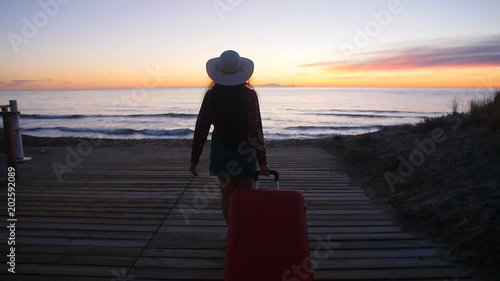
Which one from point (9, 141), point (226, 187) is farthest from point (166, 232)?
point (9, 141)

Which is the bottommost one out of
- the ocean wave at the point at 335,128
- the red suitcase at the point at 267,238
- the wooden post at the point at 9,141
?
the red suitcase at the point at 267,238

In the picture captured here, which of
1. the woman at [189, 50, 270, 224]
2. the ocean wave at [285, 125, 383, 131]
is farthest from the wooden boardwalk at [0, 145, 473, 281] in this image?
the ocean wave at [285, 125, 383, 131]

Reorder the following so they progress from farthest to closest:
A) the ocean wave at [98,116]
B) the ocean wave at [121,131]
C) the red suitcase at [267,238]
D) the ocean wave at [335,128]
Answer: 1. the ocean wave at [98,116]
2. the ocean wave at [335,128]
3. the ocean wave at [121,131]
4. the red suitcase at [267,238]

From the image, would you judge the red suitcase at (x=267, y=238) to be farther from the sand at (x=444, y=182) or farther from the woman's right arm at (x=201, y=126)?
the sand at (x=444, y=182)

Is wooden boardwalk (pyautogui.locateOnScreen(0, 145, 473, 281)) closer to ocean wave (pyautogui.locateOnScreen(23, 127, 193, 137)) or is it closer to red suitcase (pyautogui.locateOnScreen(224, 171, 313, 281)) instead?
red suitcase (pyautogui.locateOnScreen(224, 171, 313, 281))

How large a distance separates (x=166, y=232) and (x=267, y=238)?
1668 mm

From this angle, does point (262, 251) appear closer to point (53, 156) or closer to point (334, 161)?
point (334, 161)

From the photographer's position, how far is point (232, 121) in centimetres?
268

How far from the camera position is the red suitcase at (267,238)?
6.93 feet

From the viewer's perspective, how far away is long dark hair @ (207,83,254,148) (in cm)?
266

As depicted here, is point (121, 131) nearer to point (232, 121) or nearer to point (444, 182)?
point (444, 182)

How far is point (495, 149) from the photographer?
15.3 ft

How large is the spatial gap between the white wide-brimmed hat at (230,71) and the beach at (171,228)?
137cm

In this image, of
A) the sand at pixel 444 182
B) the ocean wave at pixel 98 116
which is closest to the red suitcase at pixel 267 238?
the sand at pixel 444 182
